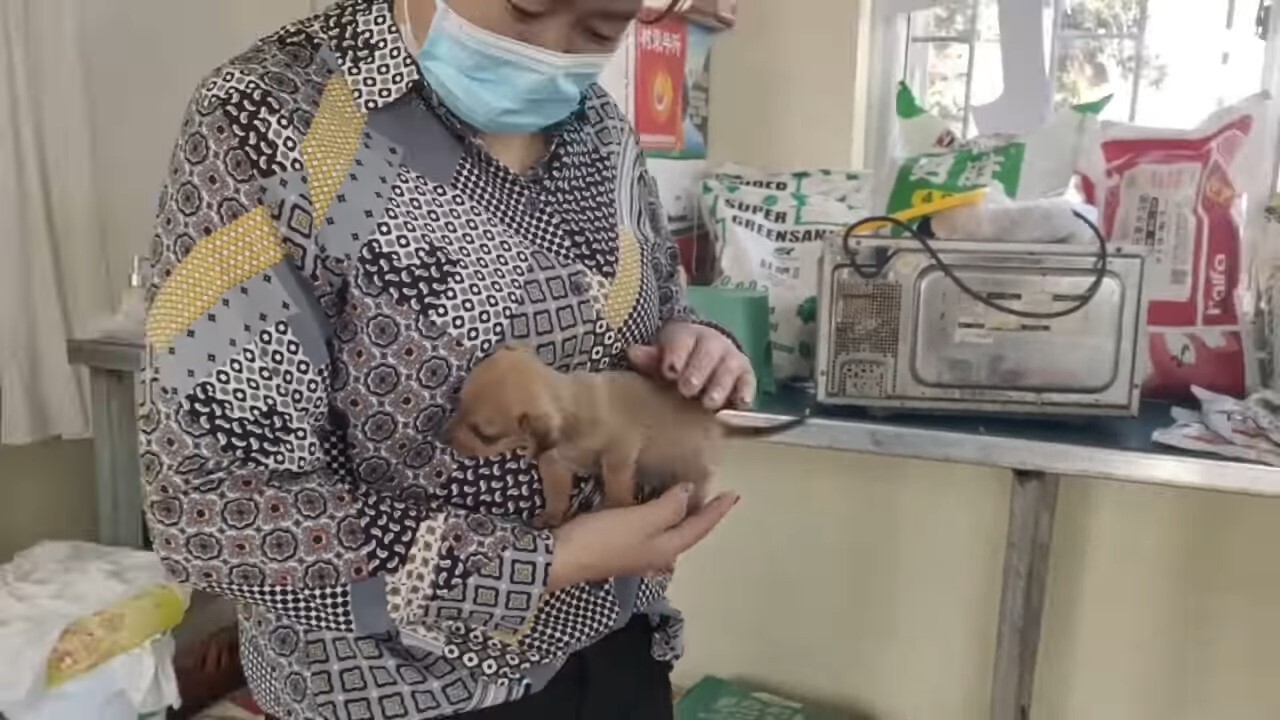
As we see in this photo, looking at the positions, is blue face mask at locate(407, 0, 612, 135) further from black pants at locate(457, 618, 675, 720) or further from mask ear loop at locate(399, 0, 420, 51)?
black pants at locate(457, 618, 675, 720)

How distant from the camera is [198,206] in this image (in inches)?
24.8

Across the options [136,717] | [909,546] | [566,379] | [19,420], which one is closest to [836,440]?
[909,546]

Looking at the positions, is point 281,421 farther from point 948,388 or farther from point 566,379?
point 948,388

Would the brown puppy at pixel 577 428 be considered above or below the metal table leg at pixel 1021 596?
above

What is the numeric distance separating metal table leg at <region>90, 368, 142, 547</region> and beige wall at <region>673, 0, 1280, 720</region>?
711 mm

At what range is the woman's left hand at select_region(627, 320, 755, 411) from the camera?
2.48 ft

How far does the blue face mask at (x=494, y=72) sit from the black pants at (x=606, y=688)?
1.16 ft

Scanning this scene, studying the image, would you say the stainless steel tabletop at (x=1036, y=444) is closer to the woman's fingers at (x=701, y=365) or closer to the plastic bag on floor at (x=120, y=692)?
the woman's fingers at (x=701, y=365)

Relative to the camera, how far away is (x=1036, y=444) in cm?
104

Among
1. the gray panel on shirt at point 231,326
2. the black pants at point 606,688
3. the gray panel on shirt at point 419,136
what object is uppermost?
the gray panel on shirt at point 419,136

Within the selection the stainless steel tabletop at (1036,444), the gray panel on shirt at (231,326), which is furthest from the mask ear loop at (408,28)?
the stainless steel tabletop at (1036,444)

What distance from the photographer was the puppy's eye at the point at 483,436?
0.64 metres

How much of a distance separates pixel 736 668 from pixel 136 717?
74 centimetres

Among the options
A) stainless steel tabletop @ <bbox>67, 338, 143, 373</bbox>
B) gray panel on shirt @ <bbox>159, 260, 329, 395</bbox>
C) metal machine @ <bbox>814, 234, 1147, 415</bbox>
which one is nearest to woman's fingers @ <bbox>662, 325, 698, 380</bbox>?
gray panel on shirt @ <bbox>159, 260, 329, 395</bbox>
